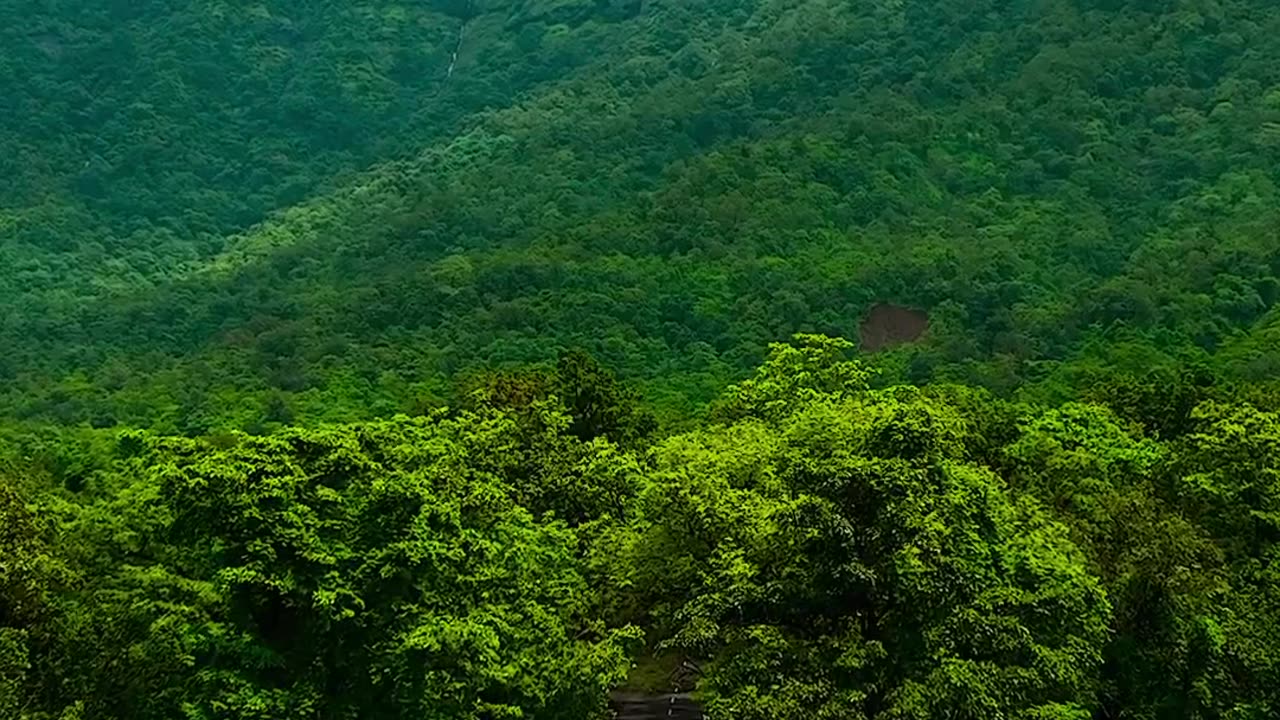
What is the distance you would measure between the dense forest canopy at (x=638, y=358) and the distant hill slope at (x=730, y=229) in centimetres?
42

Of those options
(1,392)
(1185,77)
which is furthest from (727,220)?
(1,392)

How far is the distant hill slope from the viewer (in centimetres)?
7719

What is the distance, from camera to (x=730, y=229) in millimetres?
91438

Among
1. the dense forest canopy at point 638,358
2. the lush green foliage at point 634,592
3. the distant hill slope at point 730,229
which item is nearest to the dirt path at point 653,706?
the dense forest canopy at point 638,358

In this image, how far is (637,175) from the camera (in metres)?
109

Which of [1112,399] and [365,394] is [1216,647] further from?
[365,394]

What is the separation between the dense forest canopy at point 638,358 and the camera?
23.8 meters

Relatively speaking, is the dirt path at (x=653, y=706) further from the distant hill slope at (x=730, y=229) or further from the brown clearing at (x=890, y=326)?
the brown clearing at (x=890, y=326)

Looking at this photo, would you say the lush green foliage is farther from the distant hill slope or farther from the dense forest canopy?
the distant hill slope

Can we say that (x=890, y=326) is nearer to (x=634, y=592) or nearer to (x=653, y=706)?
(x=653, y=706)

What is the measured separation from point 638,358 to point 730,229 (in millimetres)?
16584

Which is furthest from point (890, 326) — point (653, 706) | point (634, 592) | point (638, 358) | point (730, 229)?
point (634, 592)

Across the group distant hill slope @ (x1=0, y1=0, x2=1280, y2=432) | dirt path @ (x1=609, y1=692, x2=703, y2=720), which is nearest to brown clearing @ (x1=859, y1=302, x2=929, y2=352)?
distant hill slope @ (x1=0, y1=0, x2=1280, y2=432)

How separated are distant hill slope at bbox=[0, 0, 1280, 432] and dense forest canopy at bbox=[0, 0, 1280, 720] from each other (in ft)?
1.39
